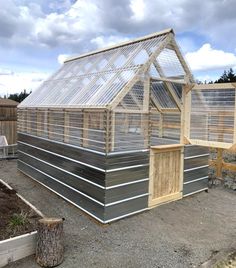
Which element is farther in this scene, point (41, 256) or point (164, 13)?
point (164, 13)

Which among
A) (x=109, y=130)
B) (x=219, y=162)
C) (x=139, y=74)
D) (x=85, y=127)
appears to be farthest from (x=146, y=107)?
(x=219, y=162)

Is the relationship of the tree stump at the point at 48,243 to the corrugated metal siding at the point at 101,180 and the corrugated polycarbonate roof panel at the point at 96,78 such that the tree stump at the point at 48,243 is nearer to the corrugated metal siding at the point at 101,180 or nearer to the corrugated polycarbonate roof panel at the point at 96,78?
the corrugated metal siding at the point at 101,180

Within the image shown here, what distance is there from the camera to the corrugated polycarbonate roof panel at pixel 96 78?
564 centimetres

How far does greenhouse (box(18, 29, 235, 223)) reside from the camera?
5438 millimetres

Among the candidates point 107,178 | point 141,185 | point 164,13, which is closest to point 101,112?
point 107,178

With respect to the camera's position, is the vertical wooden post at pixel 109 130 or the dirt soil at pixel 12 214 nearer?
the dirt soil at pixel 12 214

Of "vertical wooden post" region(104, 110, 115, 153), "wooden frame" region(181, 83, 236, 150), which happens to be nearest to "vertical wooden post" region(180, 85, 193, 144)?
"wooden frame" region(181, 83, 236, 150)

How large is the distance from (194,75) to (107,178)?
3.51 m

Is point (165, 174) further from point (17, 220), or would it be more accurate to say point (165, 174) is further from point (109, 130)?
point (17, 220)

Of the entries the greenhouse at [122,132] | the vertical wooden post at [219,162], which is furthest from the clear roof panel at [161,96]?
the vertical wooden post at [219,162]

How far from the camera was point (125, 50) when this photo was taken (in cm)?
677

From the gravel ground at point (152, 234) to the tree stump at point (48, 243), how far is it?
0.15 metres

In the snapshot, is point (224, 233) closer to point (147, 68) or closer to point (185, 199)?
point (185, 199)

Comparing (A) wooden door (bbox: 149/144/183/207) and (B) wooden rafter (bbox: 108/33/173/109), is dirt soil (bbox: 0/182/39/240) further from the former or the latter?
(A) wooden door (bbox: 149/144/183/207)
